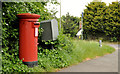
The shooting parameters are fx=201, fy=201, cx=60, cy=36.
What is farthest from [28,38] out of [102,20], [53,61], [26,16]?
[102,20]

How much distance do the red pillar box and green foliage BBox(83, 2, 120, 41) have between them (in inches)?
Result: 1012

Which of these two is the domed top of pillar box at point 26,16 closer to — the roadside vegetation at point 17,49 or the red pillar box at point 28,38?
the red pillar box at point 28,38

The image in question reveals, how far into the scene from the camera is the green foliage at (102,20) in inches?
1224

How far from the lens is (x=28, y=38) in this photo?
21.0ft

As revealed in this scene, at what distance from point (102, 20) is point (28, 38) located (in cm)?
2672

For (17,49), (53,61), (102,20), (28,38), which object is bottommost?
(53,61)

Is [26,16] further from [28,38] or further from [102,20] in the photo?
[102,20]

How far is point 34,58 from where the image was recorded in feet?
21.3

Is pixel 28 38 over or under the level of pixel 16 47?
over

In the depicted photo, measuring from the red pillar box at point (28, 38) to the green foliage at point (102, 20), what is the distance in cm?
2570

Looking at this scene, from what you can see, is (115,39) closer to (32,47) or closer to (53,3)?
(53,3)

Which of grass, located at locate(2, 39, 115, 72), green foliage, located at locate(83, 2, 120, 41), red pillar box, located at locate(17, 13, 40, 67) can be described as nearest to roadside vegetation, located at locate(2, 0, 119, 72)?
grass, located at locate(2, 39, 115, 72)

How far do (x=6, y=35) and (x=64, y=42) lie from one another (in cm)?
316

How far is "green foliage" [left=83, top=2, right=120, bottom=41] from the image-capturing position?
31.1 meters
